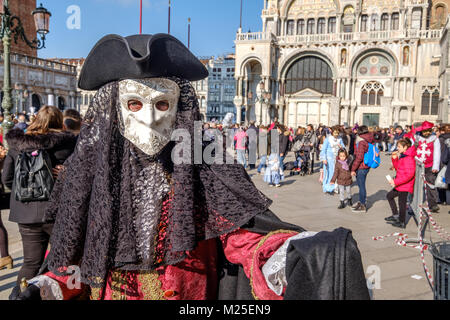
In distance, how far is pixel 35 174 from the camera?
10.5 ft

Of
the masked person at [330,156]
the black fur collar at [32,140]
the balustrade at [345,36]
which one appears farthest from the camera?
the balustrade at [345,36]

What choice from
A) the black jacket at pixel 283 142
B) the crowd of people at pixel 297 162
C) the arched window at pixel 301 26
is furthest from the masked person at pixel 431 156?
the arched window at pixel 301 26

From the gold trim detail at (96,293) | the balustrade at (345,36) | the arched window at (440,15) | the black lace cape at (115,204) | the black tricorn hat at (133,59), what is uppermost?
the arched window at (440,15)

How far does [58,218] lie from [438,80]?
32346 millimetres

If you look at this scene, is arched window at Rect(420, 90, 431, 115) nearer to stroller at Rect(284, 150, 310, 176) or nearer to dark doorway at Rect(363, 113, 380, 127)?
dark doorway at Rect(363, 113, 380, 127)

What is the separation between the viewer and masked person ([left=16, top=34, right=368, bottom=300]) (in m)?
1.40

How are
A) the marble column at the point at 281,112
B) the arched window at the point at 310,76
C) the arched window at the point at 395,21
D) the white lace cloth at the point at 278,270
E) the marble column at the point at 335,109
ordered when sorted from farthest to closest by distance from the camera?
the marble column at the point at 281,112 → the arched window at the point at 310,76 → the arched window at the point at 395,21 → the marble column at the point at 335,109 → the white lace cloth at the point at 278,270

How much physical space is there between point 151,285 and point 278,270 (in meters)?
0.52

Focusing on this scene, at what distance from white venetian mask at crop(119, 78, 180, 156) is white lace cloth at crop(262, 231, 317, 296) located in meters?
0.62

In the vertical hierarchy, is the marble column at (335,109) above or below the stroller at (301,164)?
→ above

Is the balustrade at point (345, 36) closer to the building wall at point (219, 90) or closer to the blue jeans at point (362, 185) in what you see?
the building wall at point (219, 90)

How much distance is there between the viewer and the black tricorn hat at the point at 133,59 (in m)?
1.49

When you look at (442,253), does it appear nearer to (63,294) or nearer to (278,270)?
(278,270)

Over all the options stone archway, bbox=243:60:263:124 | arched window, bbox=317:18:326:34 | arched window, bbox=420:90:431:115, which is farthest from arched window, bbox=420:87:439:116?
stone archway, bbox=243:60:263:124
